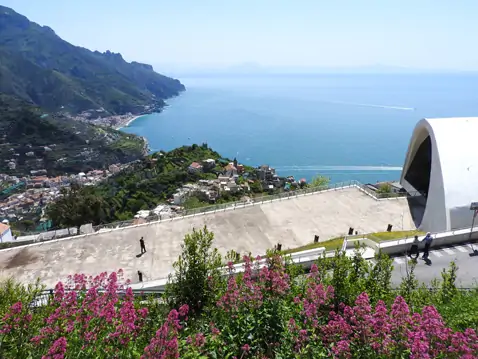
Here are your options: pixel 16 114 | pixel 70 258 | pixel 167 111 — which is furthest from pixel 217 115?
pixel 70 258

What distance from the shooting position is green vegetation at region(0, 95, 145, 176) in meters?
89.3

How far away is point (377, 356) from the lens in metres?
4.05

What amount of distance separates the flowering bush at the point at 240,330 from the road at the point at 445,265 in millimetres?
5279

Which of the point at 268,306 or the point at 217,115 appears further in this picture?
the point at 217,115

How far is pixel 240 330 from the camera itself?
183 inches

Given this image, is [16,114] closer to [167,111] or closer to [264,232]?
[167,111]

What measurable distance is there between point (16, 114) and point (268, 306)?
120880 millimetres

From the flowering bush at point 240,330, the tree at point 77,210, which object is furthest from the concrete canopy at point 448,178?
the tree at point 77,210

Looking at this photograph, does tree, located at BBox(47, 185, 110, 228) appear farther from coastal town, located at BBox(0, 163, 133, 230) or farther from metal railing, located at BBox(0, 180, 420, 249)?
coastal town, located at BBox(0, 163, 133, 230)

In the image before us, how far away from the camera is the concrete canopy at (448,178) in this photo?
52.3 feet

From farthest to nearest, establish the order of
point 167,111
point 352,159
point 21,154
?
point 167,111
point 21,154
point 352,159

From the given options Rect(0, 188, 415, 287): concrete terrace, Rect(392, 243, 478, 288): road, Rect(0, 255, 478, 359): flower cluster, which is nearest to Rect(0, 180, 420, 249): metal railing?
Rect(0, 188, 415, 287): concrete terrace

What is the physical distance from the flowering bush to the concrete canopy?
44.1 feet

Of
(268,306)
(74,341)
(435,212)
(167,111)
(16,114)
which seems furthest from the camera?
(167,111)
